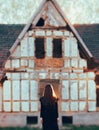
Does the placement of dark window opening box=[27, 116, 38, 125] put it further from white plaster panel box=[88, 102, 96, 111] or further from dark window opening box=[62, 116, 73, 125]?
white plaster panel box=[88, 102, 96, 111]

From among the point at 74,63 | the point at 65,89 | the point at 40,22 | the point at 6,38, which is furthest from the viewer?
the point at 6,38

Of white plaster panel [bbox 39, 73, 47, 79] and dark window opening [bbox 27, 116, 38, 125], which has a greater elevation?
white plaster panel [bbox 39, 73, 47, 79]

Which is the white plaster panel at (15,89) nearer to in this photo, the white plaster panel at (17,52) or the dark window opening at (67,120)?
the white plaster panel at (17,52)

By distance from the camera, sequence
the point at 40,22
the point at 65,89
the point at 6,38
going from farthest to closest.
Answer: the point at 6,38
the point at 40,22
the point at 65,89

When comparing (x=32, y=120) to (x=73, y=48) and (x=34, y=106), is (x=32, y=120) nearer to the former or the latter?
(x=34, y=106)

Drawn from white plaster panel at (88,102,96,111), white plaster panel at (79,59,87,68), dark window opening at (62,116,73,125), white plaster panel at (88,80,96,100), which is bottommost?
dark window opening at (62,116,73,125)

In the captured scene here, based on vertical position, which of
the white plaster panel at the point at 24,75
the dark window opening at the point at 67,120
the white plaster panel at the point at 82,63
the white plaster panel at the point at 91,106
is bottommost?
the dark window opening at the point at 67,120

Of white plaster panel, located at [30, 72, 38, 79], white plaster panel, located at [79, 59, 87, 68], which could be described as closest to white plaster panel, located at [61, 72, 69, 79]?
white plaster panel, located at [79, 59, 87, 68]

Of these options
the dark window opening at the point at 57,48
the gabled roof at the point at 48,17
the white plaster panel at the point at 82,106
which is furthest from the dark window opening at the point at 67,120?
the gabled roof at the point at 48,17

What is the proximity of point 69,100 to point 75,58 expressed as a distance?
6.83 feet

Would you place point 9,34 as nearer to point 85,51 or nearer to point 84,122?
point 85,51

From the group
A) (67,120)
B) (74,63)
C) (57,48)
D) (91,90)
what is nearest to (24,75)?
(57,48)

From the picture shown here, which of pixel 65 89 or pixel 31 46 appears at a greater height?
pixel 31 46

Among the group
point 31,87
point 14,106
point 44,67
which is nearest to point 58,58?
point 44,67
